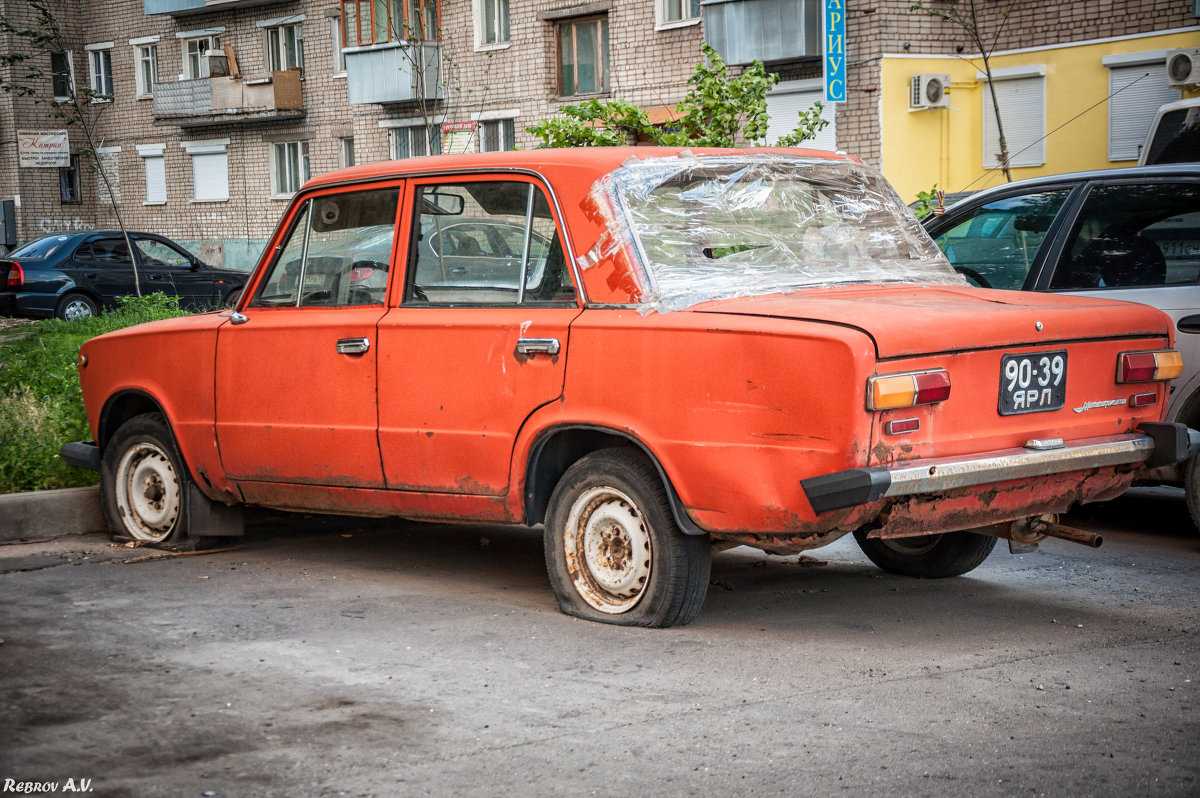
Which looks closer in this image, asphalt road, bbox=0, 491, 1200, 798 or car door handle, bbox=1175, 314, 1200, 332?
asphalt road, bbox=0, 491, 1200, 798

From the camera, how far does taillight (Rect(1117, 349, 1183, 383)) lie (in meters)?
5.25

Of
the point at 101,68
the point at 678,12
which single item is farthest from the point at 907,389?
the point at 101,68

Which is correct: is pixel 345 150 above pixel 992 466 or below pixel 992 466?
above

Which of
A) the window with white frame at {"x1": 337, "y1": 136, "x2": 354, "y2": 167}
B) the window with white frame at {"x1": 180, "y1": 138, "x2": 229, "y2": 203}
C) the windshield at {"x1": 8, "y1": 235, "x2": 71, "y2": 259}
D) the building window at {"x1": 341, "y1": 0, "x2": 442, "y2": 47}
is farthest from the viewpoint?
the window with white frame at {"x1": 180, "y1": 138, "x2": 229, "y2": 203}

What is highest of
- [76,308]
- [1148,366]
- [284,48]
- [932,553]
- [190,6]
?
[190,6]

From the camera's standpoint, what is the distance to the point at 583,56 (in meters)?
31.9

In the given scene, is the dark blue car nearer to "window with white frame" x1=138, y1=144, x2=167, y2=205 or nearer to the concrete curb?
the concrete curb

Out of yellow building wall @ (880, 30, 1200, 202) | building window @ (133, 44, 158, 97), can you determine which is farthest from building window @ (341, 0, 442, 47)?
yellow building wall @ (880, 30, 1200, 202)

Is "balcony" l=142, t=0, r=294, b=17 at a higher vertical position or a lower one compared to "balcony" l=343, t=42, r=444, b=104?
higher

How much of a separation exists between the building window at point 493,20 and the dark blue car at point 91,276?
1158 cm

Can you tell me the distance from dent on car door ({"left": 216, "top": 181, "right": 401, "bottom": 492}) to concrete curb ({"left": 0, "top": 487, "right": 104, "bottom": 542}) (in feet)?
4.74

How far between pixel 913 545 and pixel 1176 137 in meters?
5.88

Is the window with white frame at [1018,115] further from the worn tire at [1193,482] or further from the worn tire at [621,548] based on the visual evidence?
the worn tire at [621,548]
